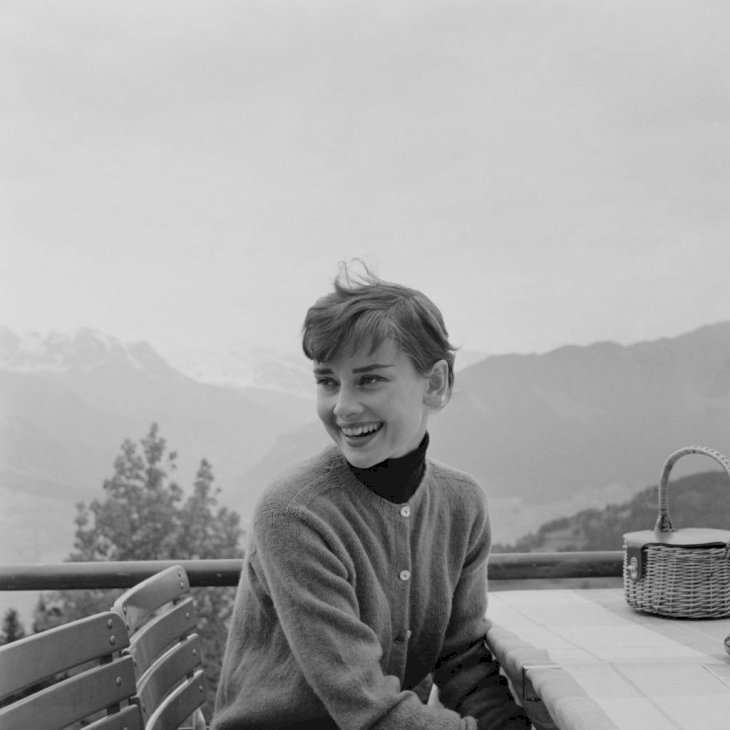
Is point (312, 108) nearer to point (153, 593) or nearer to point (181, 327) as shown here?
point (181, 327)

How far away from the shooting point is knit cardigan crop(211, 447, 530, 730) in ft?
3.27

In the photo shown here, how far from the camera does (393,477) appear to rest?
44.6 inches

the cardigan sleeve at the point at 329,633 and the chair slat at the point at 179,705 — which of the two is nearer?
the cardigan sleeve at the point at 329,633

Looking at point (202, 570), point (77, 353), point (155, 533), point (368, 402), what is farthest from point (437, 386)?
point (77, 353)

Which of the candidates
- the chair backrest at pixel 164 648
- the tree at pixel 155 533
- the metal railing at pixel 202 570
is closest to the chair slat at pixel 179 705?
the chair backrest at pixel 164 648

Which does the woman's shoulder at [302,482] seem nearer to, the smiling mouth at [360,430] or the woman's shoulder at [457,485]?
the smiling mouth at [360,430]

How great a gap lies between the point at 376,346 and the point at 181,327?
19.9 m

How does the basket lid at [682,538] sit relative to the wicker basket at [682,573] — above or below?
above

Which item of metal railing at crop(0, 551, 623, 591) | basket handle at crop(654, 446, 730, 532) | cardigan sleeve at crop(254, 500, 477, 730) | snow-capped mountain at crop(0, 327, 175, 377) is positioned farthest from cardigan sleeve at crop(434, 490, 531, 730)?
snow-capped mountain at crop(0, 327, 175, 377)

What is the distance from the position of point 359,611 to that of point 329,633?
0.09m

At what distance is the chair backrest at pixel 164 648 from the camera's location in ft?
3.83

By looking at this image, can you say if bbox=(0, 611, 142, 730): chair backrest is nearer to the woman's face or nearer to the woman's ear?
the woman's face

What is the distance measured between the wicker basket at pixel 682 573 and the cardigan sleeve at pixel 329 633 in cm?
46

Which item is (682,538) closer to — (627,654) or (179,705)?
(627,654)
